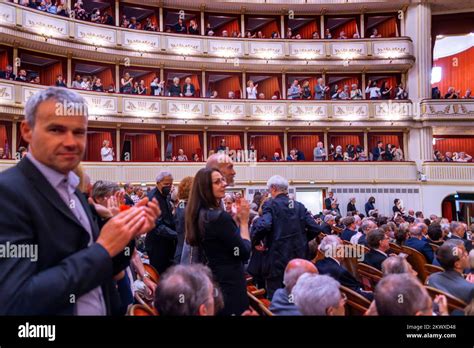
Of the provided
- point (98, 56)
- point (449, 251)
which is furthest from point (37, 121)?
point (98, 56)

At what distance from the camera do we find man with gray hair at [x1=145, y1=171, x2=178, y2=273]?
4.54 metres

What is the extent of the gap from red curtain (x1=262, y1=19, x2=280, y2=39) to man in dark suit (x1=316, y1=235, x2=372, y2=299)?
16.0 metres

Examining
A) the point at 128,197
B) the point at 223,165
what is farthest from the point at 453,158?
the point at 223,165

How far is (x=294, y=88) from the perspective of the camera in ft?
57.3

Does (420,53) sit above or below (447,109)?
above

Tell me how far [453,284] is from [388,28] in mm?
17066

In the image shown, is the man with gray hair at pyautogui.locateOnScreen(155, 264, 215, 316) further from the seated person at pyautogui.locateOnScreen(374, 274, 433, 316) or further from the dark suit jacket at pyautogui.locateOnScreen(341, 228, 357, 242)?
the dark suit jacket at pyautogui.locateOnScreen(341, 228, 357, 242)

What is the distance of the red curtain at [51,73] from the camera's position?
15773mm

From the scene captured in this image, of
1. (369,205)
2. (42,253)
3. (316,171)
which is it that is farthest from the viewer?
(316,171)

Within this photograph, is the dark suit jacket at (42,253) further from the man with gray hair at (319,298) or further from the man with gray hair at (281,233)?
the man with gray hair at (281,233)

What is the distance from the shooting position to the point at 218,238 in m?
2.77

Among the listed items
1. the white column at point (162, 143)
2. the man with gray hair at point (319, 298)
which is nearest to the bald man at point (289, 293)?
the man with gray hair at point (319, 298)

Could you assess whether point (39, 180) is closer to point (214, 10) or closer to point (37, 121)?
point (37, 121)

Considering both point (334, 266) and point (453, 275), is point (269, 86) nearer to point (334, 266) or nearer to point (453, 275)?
point (334, 266)
